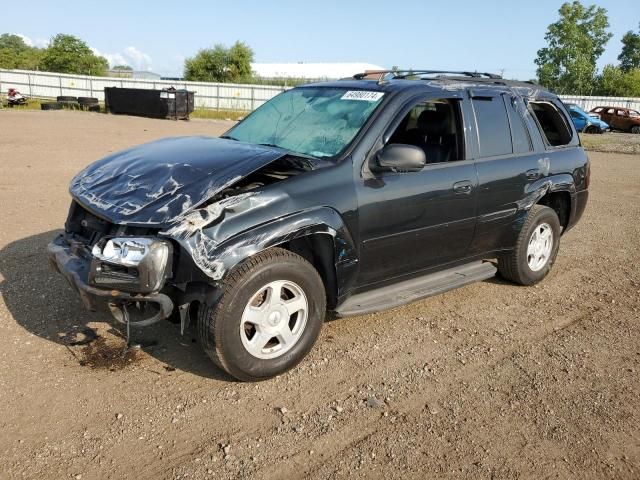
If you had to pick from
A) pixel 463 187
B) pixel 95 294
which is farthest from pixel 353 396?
pixel 463 187

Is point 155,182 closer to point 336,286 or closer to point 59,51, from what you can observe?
point 336,286

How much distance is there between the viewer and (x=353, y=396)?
3.38 meters

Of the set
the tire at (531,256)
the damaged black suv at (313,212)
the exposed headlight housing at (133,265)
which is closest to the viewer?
the exposed headlight housing at (133,265)

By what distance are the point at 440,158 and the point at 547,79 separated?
61.4 m

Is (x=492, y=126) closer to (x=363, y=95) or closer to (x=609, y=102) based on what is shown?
(x=363, y=95)

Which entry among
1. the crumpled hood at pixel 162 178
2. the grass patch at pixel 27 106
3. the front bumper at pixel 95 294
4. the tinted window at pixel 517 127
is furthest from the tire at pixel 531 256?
the grass patch at pixel 27 106

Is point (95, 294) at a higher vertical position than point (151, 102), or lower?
higher

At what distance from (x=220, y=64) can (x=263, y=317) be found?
64.9m

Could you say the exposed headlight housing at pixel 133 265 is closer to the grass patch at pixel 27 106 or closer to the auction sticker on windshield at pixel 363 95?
the auction sticker on windshield at pixel 363 95

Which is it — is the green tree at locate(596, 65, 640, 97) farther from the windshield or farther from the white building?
the windshield

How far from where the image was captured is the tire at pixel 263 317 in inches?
125

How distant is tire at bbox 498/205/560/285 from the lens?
5.09 m

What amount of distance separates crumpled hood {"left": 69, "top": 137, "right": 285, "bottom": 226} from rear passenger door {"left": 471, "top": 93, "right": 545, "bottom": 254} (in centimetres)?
190

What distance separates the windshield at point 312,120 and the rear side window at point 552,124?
2.11 m
